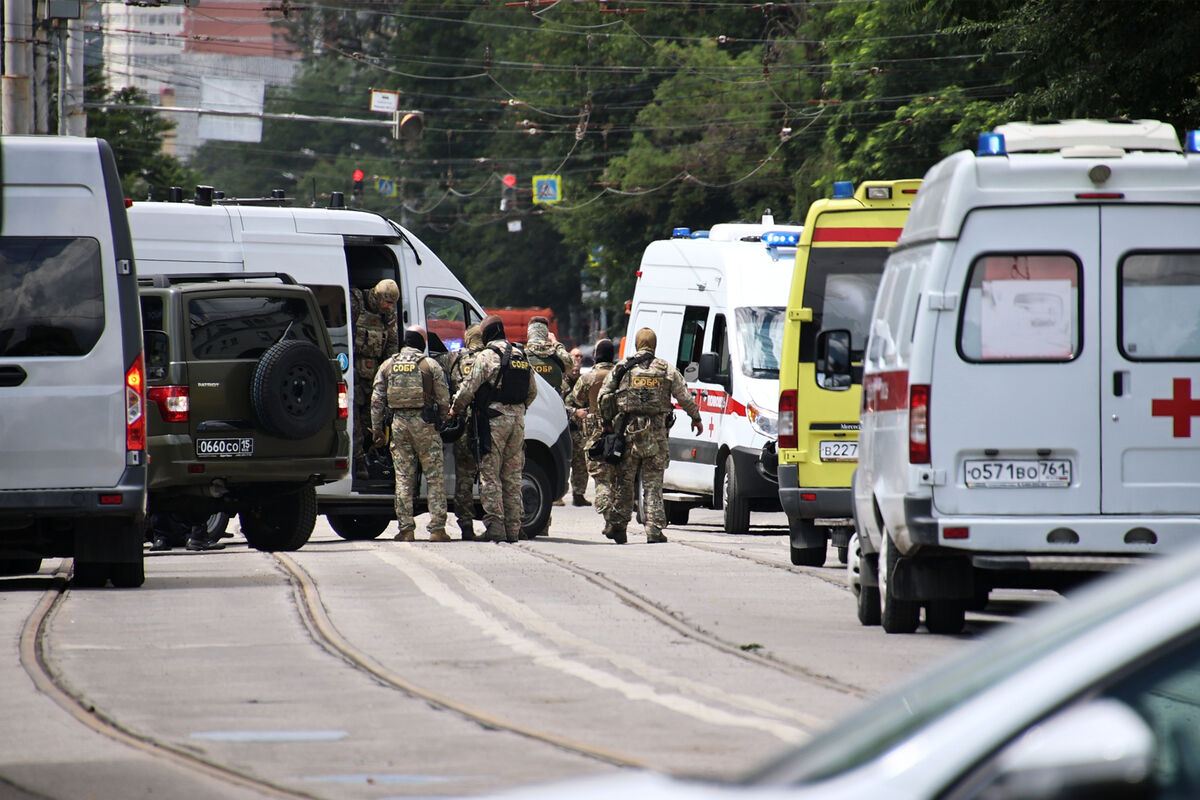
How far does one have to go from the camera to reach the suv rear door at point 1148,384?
9.41 meters

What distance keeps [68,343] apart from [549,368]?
941 cm

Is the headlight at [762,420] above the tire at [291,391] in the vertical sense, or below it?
below

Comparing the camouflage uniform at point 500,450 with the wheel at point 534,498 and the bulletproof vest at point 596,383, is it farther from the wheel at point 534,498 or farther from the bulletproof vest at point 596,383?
the bulletproof vest at point 596,383

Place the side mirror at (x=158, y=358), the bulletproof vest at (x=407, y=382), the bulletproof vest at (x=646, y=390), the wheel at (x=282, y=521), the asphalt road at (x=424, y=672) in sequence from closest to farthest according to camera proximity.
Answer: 1. the asphalt road at (x=424, y=672)
2. the side mirror at (x=158, y=358)
3. the wheel at (x=282, y=521)
4. the bulletproof vest at (x=407, y=382)
5. the bulletproof vest at (x=646, y=390)

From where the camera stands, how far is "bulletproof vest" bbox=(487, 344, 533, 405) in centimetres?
1708

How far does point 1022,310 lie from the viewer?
9.43 metres

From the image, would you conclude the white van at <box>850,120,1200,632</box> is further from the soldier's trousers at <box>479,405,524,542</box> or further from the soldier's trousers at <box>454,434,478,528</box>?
the soldier's trousers at <box>454,434,478,528</box>

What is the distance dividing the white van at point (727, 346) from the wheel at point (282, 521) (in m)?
3.72

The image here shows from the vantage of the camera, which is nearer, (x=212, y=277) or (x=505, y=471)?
(x=505, y=471)

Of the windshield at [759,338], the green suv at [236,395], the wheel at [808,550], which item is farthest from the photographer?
the windshield at [759,338]

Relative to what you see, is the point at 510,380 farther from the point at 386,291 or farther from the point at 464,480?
the point at 386,291

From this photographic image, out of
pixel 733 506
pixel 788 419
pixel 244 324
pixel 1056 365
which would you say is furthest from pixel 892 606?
pixel 733 506

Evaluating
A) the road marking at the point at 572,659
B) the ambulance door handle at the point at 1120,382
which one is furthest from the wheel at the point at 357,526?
the ambulance door handle at the point at 1120,382

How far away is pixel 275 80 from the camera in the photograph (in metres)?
136
